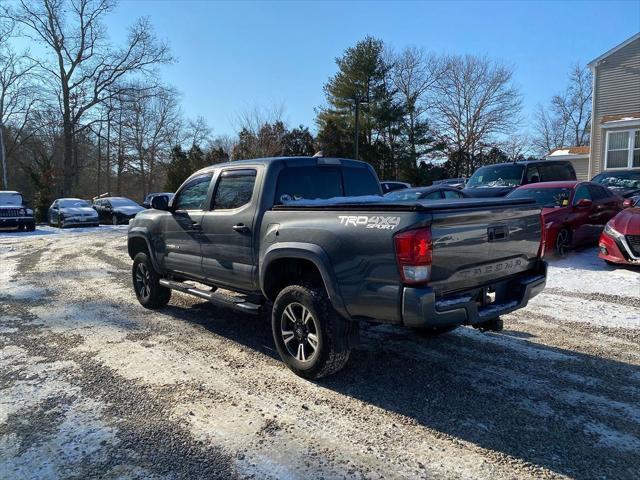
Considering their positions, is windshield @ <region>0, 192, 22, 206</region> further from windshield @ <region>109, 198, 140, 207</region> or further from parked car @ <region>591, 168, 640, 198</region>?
parked car @ <region>591, 168, 640, 198</region>

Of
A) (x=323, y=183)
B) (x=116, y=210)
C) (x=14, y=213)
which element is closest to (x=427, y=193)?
(x=323, y=183)

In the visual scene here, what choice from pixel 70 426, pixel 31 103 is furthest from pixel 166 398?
pixel 31 103

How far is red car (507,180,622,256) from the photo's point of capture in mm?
9641

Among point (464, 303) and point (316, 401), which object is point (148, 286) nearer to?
point (316, 401)

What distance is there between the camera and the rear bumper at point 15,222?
20984 millimetres

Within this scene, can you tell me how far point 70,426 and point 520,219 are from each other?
3903 mm

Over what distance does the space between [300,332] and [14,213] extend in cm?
2193

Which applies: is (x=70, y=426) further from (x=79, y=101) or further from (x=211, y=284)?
(x=79, y=101)

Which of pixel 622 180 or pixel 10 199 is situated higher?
pixel 622 180

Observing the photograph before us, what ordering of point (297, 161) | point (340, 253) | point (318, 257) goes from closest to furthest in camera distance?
point (340, 253)
point (318, 257)
point (297, 161)

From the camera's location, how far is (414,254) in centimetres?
322

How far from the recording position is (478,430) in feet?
10.6

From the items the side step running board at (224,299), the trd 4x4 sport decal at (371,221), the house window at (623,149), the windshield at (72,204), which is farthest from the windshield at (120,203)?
the trd 4x4 sport decal at (371,221)

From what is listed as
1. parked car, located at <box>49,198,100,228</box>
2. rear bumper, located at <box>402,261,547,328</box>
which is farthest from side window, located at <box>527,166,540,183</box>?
parked car, located at <box>49,198,100,228</box>
